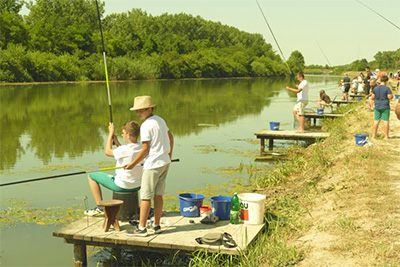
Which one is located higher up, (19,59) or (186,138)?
(19,59)

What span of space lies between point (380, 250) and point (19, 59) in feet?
161

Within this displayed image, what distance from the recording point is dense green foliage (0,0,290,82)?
54.1m

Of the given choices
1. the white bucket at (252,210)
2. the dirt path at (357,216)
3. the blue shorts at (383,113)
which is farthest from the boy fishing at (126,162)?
the blue shorts at (383,113)

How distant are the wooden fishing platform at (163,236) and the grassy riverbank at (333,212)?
152 mm

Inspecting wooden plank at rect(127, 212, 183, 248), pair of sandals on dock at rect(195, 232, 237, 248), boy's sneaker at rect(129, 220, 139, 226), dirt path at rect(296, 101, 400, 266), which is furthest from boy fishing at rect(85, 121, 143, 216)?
dirt path at rect(296, 101, 400, 266)

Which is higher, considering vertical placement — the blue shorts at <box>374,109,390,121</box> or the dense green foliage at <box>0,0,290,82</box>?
the dense green foliage at <box>0,0,290,82</box>

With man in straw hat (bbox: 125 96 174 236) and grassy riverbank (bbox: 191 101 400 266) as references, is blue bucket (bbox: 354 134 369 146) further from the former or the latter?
man in straw hat (bbox: 125 96 174 236)

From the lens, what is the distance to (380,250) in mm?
4855

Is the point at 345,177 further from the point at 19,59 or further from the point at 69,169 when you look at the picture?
the point at 19,59

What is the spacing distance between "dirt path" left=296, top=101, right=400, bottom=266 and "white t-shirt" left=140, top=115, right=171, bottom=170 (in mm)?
1696

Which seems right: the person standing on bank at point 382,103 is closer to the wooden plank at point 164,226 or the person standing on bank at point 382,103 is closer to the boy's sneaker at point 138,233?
the wooden plank at point 164,226

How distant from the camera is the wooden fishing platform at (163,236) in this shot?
17.6ft

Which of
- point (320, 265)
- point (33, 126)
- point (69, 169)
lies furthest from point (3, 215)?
point (33, 126)

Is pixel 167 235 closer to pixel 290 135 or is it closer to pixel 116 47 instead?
pixel 290 135
